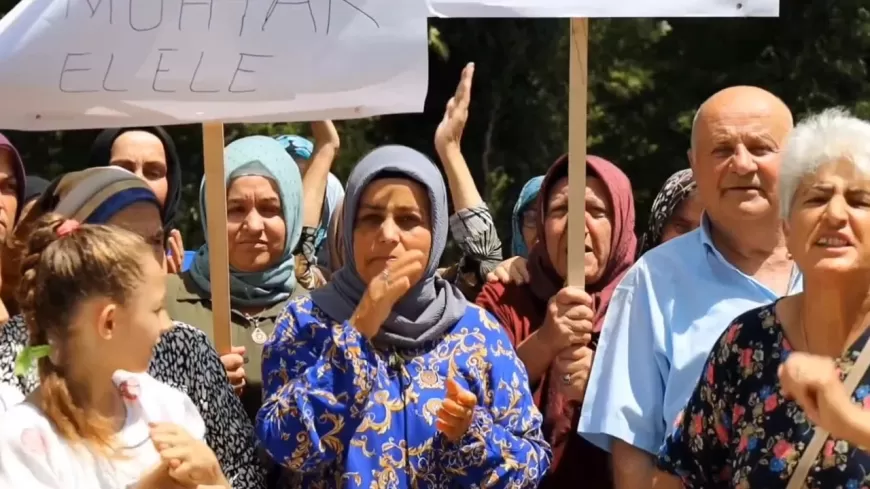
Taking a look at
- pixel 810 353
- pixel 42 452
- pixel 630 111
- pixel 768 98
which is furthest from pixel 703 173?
pixel 630 111

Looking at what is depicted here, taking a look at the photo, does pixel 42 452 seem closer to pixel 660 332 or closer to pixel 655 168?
pixel 660 332

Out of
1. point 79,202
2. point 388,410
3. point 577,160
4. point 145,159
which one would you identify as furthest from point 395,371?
point 145,159

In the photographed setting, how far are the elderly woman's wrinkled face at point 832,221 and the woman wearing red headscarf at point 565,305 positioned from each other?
862mm

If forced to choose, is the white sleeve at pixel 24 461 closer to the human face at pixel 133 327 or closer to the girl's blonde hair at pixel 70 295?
the girl's blonde hair at pixel 70 295

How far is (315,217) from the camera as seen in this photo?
498 cm

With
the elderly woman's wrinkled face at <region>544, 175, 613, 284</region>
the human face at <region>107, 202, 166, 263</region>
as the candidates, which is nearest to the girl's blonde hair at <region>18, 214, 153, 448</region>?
the human face at <region>107, 202, 166, 263</region>

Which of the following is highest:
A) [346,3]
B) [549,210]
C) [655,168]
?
[346,3]

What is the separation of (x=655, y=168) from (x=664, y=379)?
8948 mm

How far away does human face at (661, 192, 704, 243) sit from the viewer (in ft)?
14.3

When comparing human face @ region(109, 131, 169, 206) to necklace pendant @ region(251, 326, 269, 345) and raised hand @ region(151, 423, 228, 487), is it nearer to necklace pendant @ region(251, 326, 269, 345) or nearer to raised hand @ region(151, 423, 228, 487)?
necklace pendant @ region(251, 326, 269, 345)

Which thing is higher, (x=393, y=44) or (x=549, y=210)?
(x=393, y=44)

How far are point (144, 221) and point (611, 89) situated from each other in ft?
32.1

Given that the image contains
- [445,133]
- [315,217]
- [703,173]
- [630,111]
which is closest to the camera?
[703,173]

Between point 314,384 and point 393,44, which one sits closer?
point 314,384
